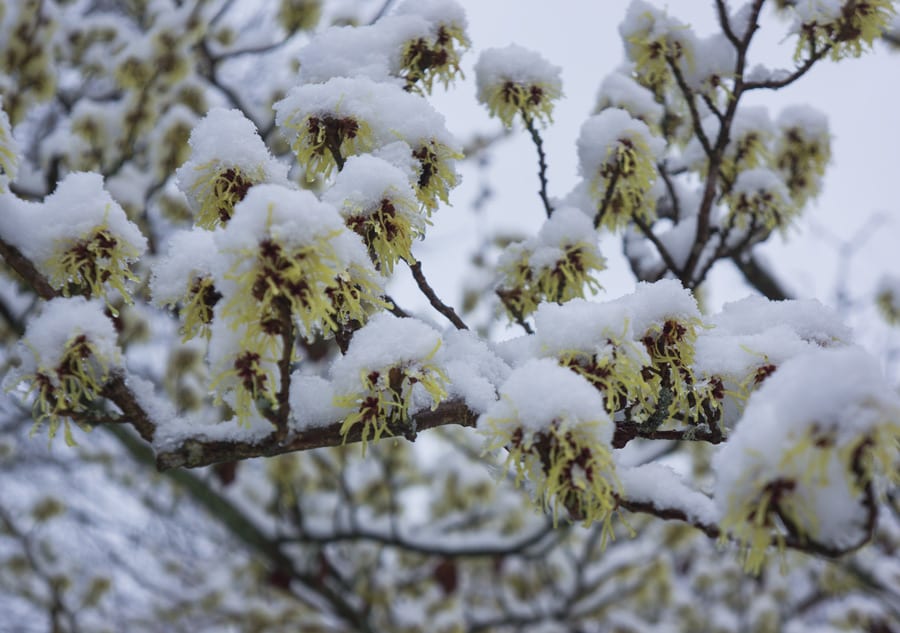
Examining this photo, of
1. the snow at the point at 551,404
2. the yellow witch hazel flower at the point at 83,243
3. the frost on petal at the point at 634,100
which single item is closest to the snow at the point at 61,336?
the yellow witch hazel flower at the point at 83,243

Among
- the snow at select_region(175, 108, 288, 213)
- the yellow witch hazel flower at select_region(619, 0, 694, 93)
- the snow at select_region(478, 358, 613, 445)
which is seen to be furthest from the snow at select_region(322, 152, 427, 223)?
the yellow witch hazel flower at select_region(619, 0, 694, 93)

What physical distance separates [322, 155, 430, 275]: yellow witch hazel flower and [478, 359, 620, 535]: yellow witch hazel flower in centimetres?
48

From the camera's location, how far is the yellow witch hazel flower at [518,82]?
214cm

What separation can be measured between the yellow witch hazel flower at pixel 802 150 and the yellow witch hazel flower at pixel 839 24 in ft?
2.05

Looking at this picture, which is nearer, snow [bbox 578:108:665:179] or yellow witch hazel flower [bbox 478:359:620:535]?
yellow witch hazel flower [bbox 478:359:620:535]

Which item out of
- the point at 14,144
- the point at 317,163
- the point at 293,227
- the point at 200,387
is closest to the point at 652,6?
the point at 317,163

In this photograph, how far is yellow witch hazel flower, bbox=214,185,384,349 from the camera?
3.50 ft

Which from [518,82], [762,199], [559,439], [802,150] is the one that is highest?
[802,150]

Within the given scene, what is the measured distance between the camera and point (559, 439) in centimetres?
110

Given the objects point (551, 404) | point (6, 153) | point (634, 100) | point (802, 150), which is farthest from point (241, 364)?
point (802, 150)

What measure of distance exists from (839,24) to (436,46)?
1.38 metres

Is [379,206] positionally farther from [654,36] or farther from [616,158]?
[654,36]

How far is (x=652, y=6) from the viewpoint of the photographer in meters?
2.46

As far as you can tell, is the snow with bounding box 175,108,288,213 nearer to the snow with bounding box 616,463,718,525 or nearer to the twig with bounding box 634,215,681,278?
the snow with bounding box 616,463,718,525
